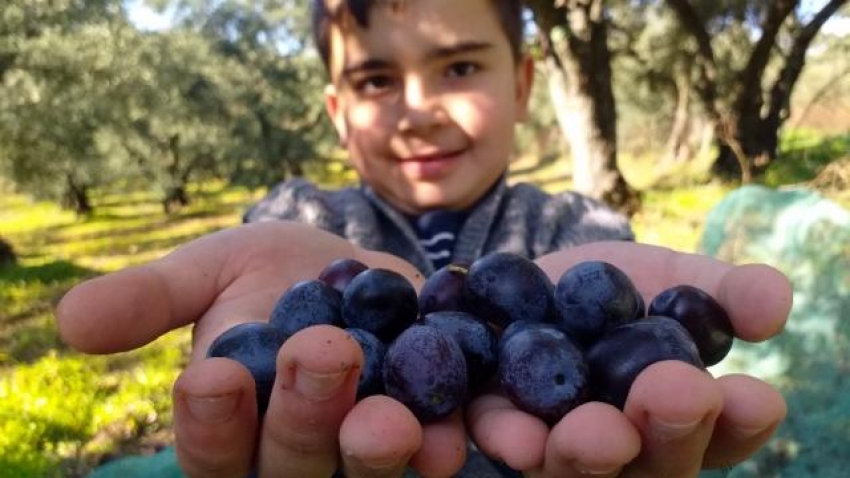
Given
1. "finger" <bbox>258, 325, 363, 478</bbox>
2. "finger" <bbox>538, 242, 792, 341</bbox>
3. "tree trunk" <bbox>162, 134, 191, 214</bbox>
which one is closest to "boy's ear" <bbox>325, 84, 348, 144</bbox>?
"finger" <bbox>538, 242, 792, 341</bbox>

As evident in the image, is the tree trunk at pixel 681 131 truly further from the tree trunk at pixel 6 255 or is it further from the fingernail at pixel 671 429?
the fingernail at pixel 671 429

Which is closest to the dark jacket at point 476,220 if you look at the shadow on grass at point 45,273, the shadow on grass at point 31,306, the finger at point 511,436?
the finger at point 511,436

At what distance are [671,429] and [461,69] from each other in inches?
52.9

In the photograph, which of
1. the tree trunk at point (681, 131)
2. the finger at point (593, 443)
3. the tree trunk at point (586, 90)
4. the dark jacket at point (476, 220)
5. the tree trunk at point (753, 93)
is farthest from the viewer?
the tree trunk at point (681, 131)

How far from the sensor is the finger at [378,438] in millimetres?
855

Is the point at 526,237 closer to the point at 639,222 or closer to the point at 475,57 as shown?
the point at 475,57

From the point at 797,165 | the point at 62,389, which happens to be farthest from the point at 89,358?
the point at 797,165

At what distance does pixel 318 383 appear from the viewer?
33.7 inches

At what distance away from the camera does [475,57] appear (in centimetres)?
199

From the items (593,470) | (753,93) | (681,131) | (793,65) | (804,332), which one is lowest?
(681,131)

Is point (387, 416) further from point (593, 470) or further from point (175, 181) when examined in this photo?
point (175, 181)

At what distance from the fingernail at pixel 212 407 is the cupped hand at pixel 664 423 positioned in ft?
1.11

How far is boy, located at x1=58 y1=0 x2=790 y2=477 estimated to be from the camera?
2.85 ft

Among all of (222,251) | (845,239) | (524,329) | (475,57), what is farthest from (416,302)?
(845,239)
